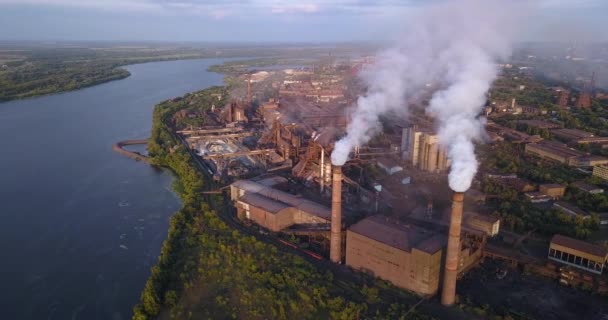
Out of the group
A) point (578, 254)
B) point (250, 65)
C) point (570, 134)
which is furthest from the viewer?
point (250, 65)

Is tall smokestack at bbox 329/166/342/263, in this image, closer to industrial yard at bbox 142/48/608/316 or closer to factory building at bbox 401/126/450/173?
industrial yard at bbox 142/48/608/316

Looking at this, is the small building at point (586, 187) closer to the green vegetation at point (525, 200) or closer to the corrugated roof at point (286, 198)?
the green vegetation at point (525, 200)

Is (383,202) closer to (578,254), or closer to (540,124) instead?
(578,254)

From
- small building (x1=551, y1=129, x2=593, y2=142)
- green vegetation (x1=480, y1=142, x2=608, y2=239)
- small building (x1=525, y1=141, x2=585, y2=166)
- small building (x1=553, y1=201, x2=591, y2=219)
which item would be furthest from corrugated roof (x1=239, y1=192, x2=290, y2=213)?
small building (x1=551, y1=129, x2=593, y2=142)

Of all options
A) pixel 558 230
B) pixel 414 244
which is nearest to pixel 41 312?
pixel 414 244

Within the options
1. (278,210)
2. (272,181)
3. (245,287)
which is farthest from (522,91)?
(245,287)

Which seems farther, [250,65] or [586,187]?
[250,65]

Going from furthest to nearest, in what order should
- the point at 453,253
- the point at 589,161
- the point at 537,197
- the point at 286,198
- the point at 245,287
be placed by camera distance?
the point at 589,161 → the point at 537,197 → the point at 286,198 → the point at 245,287 → the point at 453,253

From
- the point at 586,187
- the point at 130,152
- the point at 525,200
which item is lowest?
the point at 130,152

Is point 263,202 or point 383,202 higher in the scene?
point 263,202
